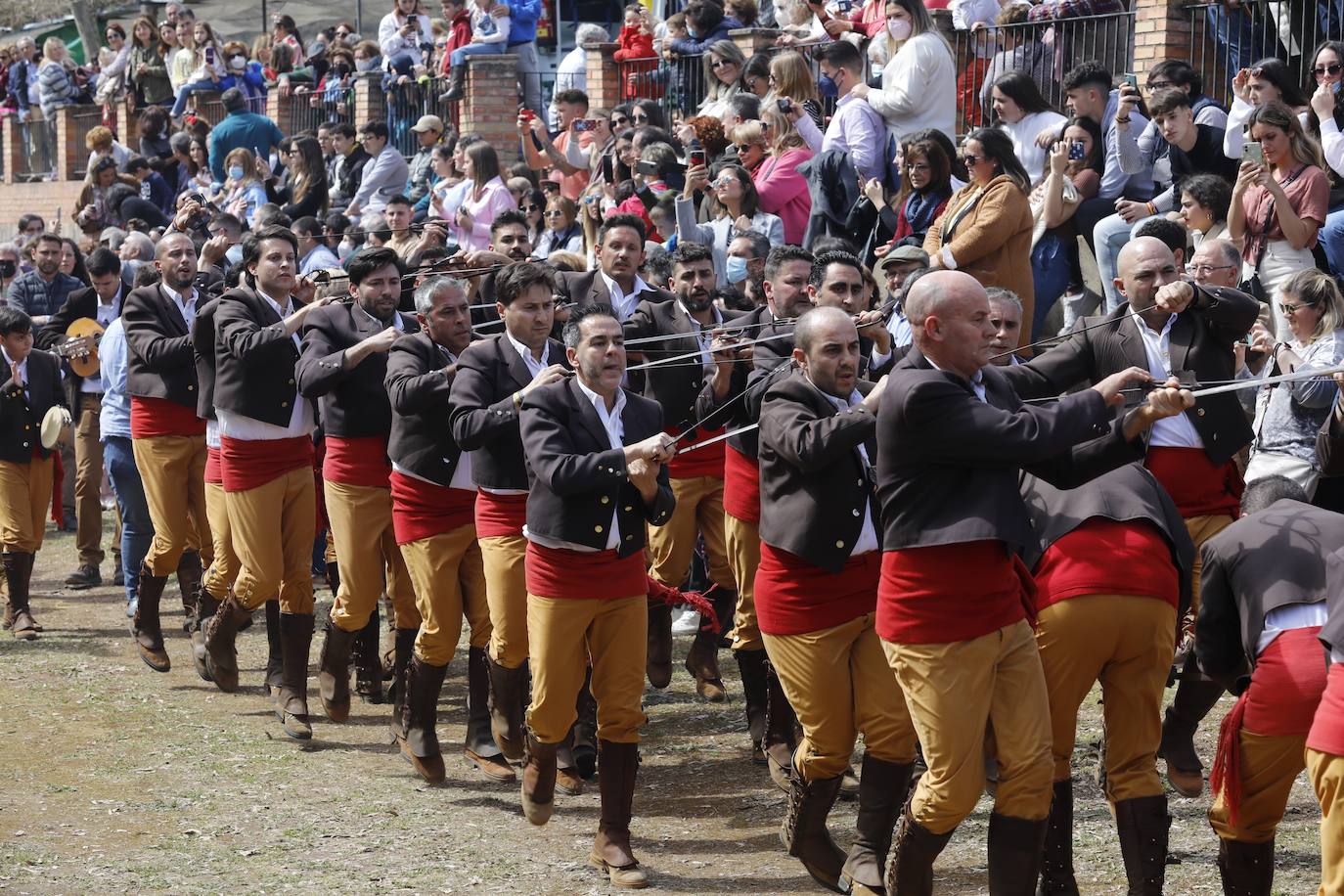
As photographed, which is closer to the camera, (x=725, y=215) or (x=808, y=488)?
(x=808, y=488)

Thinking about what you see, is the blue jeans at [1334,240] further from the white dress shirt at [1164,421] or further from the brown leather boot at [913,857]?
the brown leather boot at [913,857]

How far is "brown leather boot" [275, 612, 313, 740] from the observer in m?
9.02

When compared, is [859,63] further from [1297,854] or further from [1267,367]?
[1297,854]

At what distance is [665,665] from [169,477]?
3.22 m

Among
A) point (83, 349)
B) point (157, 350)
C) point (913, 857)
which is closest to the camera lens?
point (913, 857)

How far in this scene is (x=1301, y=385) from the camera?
7.52 m

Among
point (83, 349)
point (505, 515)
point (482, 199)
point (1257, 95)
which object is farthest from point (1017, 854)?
point (83, 349)

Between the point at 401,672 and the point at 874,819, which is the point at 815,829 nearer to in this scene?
the point at 874,819

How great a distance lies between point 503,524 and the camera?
756cm

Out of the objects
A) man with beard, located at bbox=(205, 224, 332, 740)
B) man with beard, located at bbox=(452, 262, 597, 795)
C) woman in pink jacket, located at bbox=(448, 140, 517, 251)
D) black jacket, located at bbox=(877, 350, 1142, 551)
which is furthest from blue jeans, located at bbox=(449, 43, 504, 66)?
black jacket, located at bbox=(877, 350, 1142, 551)

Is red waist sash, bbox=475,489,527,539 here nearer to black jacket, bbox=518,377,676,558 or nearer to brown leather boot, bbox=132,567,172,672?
black jacket, bbox=518,377,676,558

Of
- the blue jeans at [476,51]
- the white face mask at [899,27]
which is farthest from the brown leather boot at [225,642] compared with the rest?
the blue jeans at [476,51]

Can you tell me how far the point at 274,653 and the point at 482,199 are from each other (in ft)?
16.0

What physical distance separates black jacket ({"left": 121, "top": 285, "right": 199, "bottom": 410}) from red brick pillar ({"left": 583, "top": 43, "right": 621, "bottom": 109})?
7.32 meters
